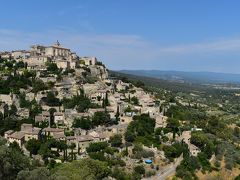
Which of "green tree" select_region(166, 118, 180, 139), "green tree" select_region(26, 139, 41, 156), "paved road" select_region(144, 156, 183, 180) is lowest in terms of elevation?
"paved road" select_region(144, 156, 183, 180)

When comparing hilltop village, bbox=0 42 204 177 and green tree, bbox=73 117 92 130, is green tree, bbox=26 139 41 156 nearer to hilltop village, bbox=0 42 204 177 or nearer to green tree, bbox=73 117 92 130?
hilltop village, bbox=0 42 204 177

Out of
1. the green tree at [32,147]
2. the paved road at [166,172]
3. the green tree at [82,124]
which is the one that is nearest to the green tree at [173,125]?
the paved road at [166,172]

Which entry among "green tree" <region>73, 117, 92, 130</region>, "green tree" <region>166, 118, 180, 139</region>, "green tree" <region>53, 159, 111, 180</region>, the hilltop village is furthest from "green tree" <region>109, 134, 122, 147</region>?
"green tree" <region>166, 118, 180, 139</region>

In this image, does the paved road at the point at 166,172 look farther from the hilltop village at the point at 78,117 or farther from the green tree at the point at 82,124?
the green tree at the point at 82,124

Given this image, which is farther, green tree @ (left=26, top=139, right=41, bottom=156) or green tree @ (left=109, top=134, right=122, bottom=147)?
green tree @ (left=109, top=134, right=122, bottom=147)

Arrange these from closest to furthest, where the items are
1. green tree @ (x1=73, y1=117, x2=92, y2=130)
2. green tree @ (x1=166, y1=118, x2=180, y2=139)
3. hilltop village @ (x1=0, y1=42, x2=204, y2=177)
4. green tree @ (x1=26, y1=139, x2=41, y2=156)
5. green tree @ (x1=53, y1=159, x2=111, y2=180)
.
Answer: green tree @ (x1=53, y1=159, x2=111, y2=180) → green tree @ (x1=26, y1=139, x2=41, y2=156) → hilltop village @ (x1=0, y1=42, x2=204, y2=177) → green tree @ (x1=73, y1=117, x2=92, y2=130) → green tree @ (x1=166, y1=118, x2=180, y2=139)

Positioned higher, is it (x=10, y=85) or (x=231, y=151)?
(x=10, y=85)

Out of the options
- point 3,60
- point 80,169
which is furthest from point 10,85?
point 80,169

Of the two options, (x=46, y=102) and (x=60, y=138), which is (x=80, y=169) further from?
(x=46, y=102)
